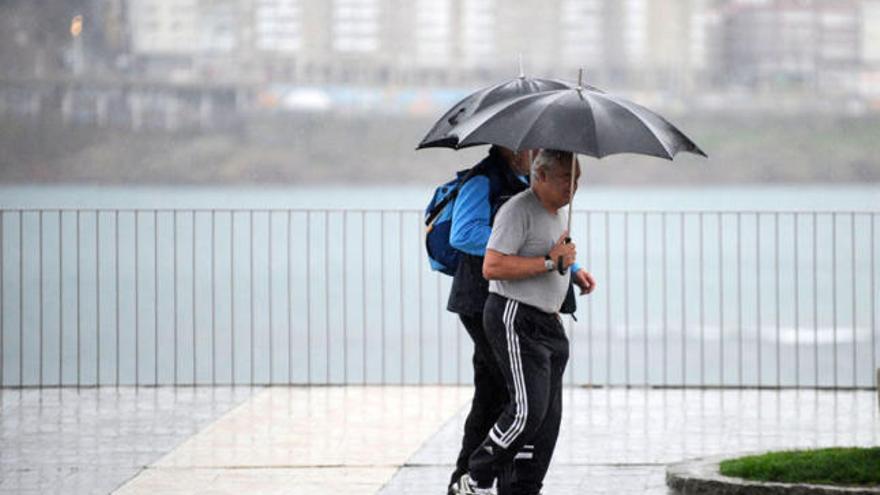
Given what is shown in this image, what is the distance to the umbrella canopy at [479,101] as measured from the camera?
7.09 metres

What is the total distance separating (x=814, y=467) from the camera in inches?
301

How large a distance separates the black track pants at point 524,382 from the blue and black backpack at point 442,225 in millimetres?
407

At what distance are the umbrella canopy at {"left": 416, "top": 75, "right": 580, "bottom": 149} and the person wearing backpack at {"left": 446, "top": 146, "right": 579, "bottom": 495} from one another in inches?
6.6

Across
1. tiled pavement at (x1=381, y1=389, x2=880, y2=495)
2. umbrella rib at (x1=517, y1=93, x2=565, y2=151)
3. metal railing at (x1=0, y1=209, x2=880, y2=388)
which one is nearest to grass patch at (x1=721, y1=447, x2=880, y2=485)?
tiled pavement at (x1=381, y1=389, x2=880, y2=495)

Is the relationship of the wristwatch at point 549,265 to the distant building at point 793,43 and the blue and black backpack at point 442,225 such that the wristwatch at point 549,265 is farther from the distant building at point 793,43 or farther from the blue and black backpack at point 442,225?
the distant building at point 793,43

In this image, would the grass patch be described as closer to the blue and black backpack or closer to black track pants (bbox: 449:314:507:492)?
black track pants (bbox: 449:314:507:492)

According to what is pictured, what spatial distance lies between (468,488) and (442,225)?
0.98m

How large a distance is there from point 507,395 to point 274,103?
7840 centimetres

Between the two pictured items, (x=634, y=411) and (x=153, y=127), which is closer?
(x=634, y=411)

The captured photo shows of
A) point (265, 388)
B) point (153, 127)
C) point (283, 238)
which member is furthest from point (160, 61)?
point (265, 388)

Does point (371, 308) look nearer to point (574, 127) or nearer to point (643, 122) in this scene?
point (643, 122)

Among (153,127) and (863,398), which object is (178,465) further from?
(153,127)

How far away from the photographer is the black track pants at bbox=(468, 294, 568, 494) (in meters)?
6.69

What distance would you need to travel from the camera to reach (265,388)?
467 inches
